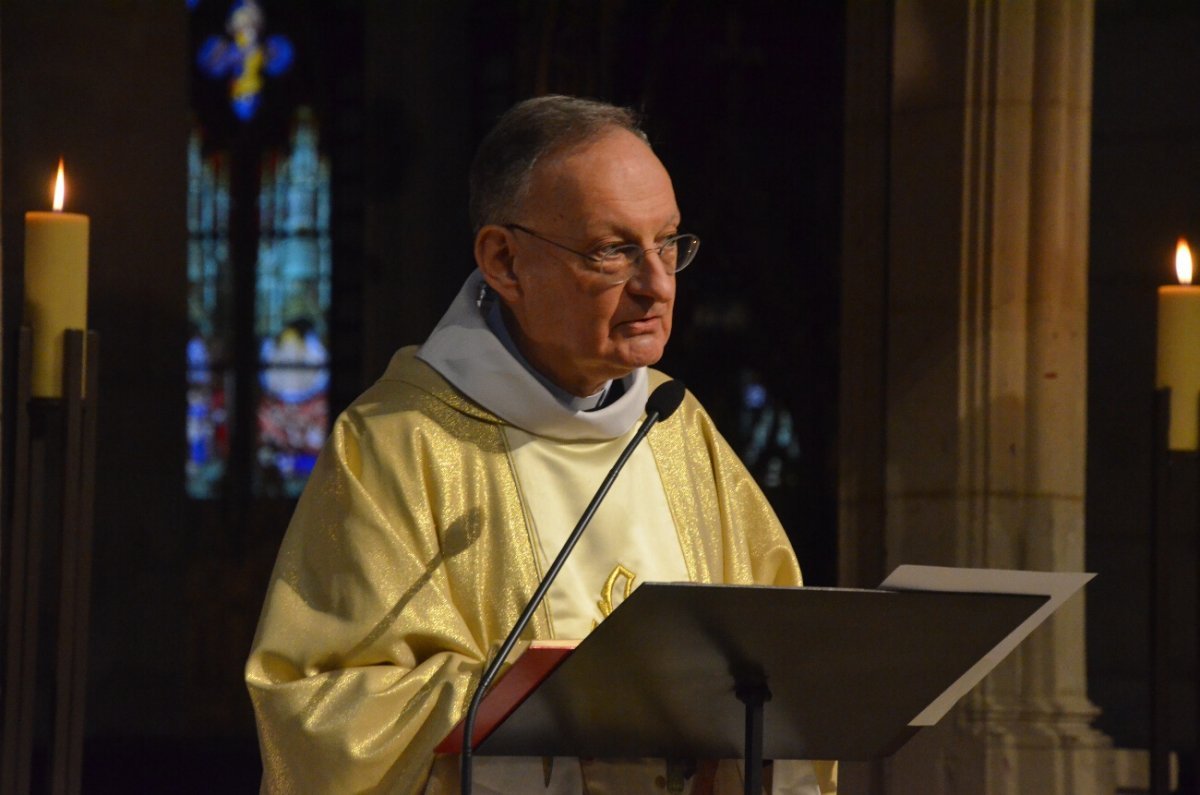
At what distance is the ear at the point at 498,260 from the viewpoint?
121 inches

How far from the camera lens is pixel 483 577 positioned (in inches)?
119

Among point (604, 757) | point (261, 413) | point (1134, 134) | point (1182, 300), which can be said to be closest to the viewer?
point (604, 757)

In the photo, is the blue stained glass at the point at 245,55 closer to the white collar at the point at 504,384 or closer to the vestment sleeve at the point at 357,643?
the white collar at the point at 504,384

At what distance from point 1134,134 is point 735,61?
2156mm

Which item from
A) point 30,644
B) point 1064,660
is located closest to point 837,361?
point 1064,660

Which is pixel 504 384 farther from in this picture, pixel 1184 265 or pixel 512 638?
pixel 1184 265

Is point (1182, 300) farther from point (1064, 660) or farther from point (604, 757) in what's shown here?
point (604, 757)

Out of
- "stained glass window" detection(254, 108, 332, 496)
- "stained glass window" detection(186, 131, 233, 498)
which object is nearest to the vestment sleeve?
"stained glass window" detection(254, 108, 332, 496)

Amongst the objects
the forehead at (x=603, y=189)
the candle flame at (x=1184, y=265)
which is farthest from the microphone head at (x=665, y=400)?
the candle flame at (x=1184, y=265)

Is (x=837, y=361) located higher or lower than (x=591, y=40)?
lower

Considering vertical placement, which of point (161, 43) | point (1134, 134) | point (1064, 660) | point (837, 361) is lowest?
point (1064, 660)

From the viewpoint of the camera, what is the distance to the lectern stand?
2.37 m

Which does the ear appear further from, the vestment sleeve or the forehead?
the vestment sleeve

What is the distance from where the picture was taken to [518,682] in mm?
2475
